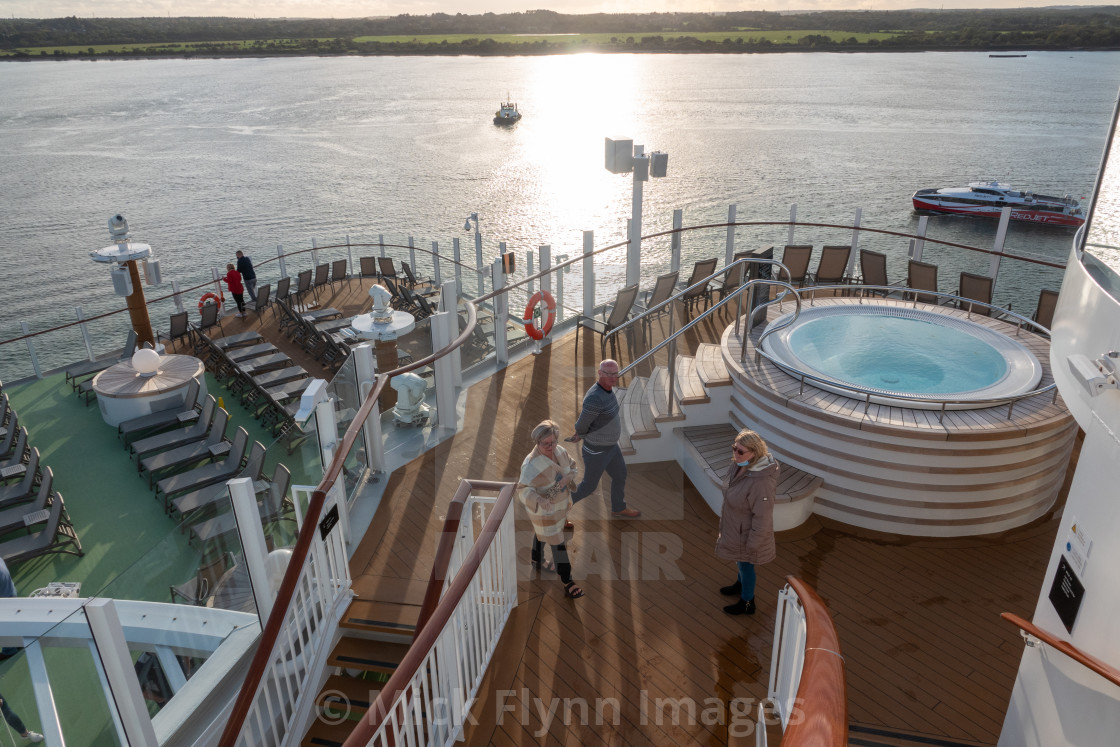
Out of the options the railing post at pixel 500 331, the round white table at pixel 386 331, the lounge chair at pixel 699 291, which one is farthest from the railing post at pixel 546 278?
the lounge chair at pixel 699 291

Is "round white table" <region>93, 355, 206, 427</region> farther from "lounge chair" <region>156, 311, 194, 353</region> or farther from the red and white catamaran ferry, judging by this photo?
the red and white catamaran ferry

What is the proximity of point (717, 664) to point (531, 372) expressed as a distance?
170 inches

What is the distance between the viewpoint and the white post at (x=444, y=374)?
6.53 m

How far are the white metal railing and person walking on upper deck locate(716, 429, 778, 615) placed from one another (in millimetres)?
2316

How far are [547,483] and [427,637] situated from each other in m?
1.49

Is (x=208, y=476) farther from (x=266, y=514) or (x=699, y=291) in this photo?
(x=699, y=291)

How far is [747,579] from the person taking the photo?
14.8 ft

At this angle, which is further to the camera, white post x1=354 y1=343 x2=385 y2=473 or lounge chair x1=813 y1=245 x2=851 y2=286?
lounge chair x1=813 y1=245 x2=851 y2=286

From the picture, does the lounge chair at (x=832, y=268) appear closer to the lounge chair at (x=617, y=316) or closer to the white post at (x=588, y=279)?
the lounge chair at (x=617, y=316)

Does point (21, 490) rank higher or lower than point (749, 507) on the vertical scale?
lower

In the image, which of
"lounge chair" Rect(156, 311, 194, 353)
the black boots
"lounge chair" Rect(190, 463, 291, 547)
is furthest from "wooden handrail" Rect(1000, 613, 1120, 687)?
"lounge chair" Rect(156, 311, 194, 353)

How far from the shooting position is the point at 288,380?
1161cm

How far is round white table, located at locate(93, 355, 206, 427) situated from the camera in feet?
34.8

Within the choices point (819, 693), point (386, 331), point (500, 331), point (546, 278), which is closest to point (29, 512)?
point (386, 331)
